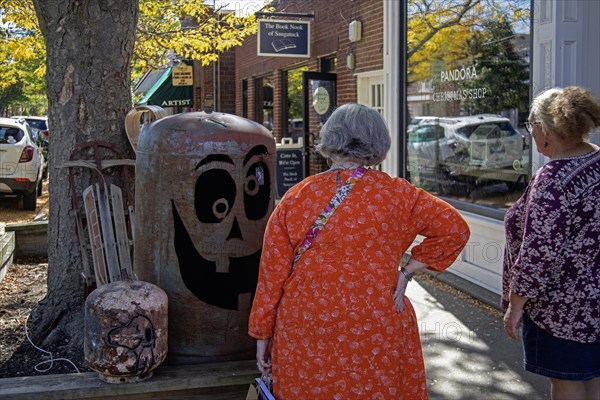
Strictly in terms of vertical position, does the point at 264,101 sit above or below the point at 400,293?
above

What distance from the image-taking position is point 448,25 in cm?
787

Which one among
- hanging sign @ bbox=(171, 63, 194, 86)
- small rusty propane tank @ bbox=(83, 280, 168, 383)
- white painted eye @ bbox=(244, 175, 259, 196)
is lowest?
small rusty propane tank @ bbox=(83, 280, 168, 383)

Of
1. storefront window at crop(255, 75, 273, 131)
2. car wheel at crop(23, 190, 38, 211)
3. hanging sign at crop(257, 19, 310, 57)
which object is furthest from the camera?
storefront window at crop(255, 75, 273, 131)

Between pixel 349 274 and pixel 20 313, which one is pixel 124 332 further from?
pixel 20 313

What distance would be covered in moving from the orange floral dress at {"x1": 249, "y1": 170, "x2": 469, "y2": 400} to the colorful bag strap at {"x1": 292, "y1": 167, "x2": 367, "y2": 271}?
0.05 ft

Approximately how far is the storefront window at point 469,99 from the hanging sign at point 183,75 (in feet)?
37.0

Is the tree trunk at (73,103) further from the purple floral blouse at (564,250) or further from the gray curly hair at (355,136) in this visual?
the purple floral blouse at (564,250)

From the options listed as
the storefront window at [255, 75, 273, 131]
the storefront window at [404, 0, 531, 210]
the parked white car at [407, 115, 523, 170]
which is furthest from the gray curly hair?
the storefront window at [255, 75, 273, 131]

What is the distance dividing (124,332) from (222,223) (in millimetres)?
726

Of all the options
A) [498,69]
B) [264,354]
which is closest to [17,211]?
[498,69]

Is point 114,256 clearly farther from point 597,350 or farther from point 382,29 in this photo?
point 382,29

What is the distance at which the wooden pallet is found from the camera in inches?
133

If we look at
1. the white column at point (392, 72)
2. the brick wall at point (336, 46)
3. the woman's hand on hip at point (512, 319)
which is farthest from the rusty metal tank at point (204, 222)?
the brick wall at point (336, 46)

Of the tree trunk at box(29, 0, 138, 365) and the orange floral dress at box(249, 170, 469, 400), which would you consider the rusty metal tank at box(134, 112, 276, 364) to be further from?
the tree trunk at box(29, 0, 138, 365)
